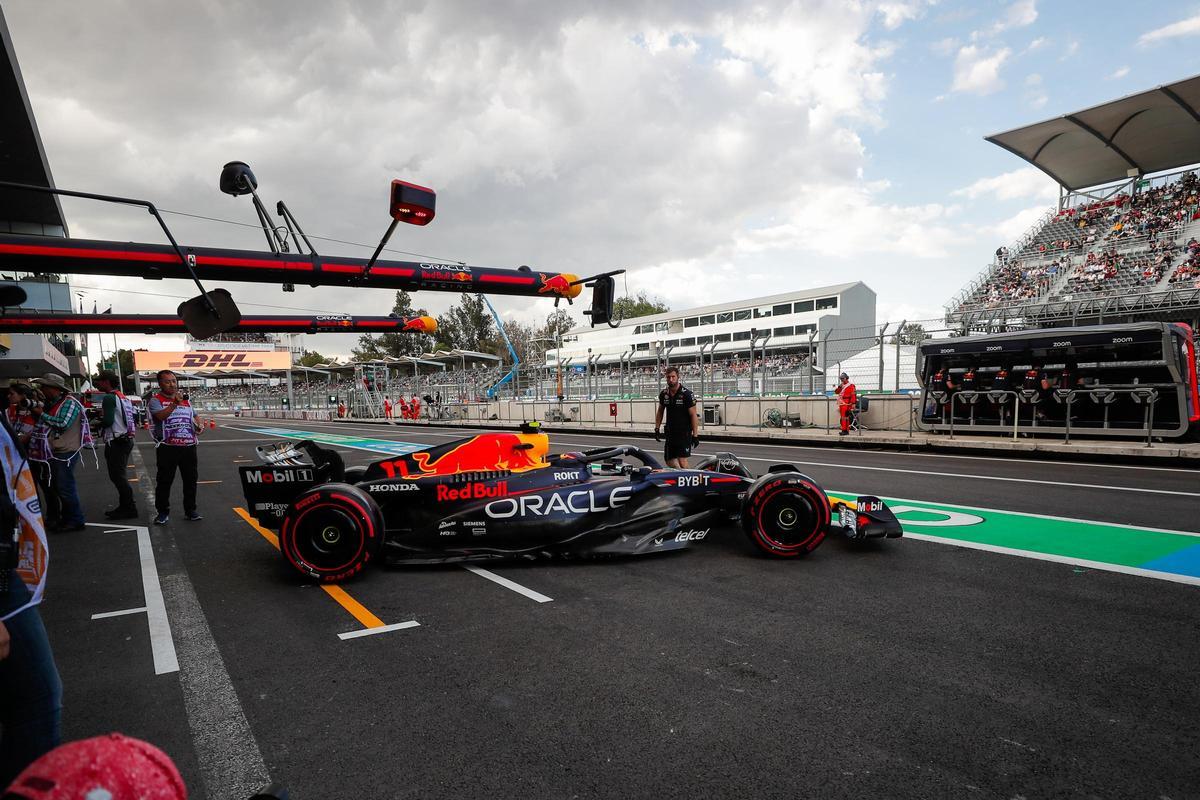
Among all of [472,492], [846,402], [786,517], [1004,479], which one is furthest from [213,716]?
[846,402]

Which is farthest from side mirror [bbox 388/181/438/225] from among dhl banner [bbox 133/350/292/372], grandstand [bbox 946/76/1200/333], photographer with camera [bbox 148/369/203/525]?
dhl banner [bbox 133/350/292/372]

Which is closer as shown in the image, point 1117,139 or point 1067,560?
point 1067,560

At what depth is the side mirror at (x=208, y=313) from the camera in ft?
19.0

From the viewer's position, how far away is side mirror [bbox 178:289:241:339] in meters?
5.78

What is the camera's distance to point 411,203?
5.17 m

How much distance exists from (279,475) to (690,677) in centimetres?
390

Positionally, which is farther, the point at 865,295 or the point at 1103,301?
the point at 865,295

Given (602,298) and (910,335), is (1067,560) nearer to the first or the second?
(602,298)

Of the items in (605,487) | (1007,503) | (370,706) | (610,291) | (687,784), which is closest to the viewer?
(687,784)

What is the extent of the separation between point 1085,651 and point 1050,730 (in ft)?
3.06

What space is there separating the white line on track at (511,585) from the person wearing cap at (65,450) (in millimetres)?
5266

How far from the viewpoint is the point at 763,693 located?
280 cm

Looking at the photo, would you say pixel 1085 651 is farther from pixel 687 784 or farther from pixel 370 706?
pixel 370 706

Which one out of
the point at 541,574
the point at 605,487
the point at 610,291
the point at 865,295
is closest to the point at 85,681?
the point at 541,574
